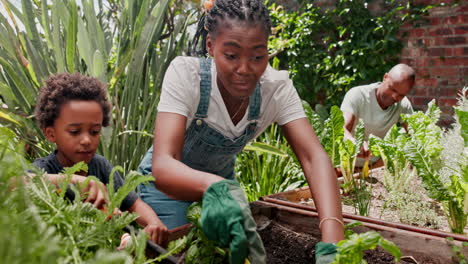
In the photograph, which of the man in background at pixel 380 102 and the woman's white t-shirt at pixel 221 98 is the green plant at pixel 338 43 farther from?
the woman's white t-shirt at pixel 221 98

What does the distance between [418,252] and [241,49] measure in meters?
0.73

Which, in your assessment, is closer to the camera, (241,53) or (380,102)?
(241,53)

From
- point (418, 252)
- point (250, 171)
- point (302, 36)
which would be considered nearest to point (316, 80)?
point (302, 36)

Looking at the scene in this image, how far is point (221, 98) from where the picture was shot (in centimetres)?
129

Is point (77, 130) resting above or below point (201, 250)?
above

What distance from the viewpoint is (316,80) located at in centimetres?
458

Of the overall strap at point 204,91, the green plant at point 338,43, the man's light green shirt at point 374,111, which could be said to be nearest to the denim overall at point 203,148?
the overall strap at point 204,91

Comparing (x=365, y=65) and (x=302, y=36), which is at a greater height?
(x=302, y=36)

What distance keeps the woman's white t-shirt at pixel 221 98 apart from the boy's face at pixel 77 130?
0.25 metres

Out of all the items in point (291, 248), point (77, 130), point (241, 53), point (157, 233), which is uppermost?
point (241, 53)

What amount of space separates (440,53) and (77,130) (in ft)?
11.9

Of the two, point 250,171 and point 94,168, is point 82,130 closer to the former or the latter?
point 94,168

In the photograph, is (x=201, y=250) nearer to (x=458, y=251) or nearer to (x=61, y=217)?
(x=61, y=217)

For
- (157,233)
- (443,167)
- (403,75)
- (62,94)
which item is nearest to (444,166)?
(443,167)
